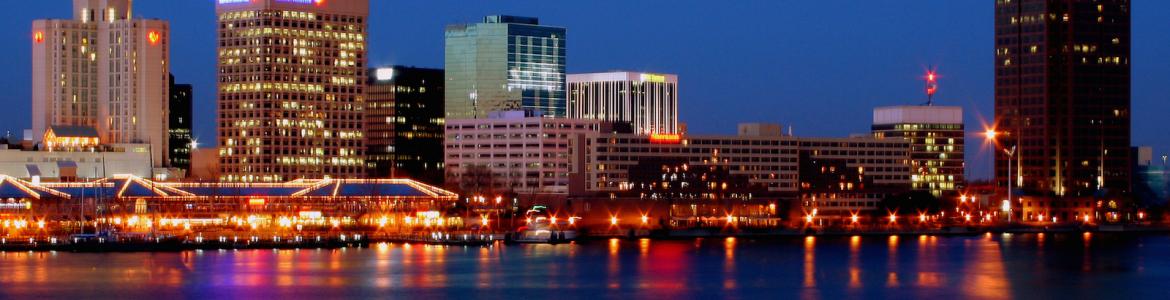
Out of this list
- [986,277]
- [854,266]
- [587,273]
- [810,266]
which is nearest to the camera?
[587,273]

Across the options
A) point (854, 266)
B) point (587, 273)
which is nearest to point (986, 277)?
point (854, 266)

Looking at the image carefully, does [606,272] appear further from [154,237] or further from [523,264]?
[154,237]

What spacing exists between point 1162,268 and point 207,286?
3083 inches

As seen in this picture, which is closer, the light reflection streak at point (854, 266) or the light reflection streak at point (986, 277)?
the light reflection streak at point (986, 277)

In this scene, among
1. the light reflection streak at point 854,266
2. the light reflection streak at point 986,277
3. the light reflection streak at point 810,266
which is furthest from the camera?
the light reflection streak at point 810,266

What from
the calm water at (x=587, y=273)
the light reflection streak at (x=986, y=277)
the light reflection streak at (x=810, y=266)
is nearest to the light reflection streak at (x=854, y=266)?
the calm water at (x=587, y=273)

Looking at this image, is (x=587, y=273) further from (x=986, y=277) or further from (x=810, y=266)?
(x=986, y=277)

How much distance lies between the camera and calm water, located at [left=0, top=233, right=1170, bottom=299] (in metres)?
129

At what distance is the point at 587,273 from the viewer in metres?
147

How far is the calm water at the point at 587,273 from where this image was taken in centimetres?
12925

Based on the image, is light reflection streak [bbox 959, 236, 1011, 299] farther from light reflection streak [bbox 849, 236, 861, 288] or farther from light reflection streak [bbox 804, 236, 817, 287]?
light reflection streak [bbox 804, 236, 817, 287]

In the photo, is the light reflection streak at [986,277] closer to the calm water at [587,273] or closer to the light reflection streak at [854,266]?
the calm water at [587,273]

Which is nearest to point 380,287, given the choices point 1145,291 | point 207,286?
point 207,286

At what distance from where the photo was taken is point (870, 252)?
186 meters
